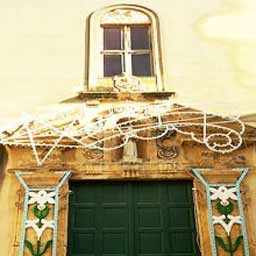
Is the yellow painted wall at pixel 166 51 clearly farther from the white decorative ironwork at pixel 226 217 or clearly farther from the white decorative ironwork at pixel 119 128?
the white decorative ironwork at pixel 226 217

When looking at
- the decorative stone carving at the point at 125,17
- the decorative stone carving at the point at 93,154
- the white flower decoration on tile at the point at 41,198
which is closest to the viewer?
the white flower decoration on tile at the point at 41,198

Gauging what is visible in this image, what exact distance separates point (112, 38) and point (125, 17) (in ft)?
1.96

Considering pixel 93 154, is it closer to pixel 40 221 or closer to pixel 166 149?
pixel 166 149

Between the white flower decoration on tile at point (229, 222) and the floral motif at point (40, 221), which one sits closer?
the floral motif at point (40, 221)

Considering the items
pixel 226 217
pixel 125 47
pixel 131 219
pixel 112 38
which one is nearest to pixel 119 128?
pixel 131 219

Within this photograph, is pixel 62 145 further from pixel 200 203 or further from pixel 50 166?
pixel 200 203

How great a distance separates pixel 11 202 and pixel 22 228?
0.47 meters

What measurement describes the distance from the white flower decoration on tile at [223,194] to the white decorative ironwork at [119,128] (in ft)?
2.21

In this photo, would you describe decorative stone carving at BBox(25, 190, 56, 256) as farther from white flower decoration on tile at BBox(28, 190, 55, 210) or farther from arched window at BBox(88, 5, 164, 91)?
arched window at BBox(88, 5, 164, 91)

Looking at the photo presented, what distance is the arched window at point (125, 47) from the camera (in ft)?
29.8

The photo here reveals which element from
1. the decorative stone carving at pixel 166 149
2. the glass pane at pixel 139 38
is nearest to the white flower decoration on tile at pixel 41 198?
the decorative stone carving at pixel 166 149

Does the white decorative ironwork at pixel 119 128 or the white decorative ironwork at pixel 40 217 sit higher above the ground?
the white decorative ironwork at pixel 119 128

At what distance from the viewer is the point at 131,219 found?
7.31 metres

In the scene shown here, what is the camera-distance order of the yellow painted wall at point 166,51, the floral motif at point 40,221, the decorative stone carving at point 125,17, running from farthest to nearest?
the decorative stone carving at point 125,17, the yellow painted wall at point 166,51, the floral motif at point 40,221
